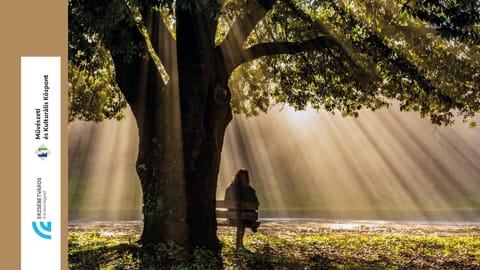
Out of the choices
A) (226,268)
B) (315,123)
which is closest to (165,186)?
(226,268)

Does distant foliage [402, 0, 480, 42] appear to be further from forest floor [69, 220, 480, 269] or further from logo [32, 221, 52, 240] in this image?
logo [32, 221, 52, 240]

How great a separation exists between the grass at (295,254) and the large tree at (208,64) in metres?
0.71

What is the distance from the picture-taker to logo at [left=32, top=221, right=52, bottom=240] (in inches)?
251

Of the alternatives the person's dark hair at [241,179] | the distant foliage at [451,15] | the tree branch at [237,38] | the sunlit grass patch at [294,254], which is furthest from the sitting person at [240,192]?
the distant foliage at [451,15]

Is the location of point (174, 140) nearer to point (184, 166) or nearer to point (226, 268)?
point (184, 166)

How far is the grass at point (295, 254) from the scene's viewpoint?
11.4 m

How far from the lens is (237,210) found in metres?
13.2

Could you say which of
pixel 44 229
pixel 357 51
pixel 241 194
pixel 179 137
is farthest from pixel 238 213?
pixel 44 229

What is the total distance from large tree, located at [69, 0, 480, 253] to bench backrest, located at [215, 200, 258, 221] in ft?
1.90

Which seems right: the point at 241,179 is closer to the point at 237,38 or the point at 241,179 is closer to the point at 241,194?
the point at 241,194

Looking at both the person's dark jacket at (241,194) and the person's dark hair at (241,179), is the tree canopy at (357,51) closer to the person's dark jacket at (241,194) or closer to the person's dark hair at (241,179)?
the person's dark hair at (241,179)

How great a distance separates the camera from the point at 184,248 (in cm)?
1195

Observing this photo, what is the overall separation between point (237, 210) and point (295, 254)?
7.07 ft

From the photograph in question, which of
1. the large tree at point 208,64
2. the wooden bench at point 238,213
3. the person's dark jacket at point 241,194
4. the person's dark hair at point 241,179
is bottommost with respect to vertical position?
the wooden bench at point 238,213
